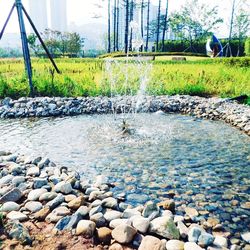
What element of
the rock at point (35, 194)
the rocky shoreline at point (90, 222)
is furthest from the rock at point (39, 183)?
the rock at point (35, 194)

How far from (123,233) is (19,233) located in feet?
2.63

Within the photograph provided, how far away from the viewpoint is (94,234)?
8.14 ft

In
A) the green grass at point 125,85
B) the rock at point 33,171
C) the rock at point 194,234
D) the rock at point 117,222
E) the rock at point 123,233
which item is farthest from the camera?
the green grass at point 125,85

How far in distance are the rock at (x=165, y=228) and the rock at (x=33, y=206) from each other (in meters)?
1.08

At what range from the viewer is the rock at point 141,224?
2.56m

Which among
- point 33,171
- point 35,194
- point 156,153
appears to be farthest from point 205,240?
point 156,153

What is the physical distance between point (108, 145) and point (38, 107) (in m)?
3.44

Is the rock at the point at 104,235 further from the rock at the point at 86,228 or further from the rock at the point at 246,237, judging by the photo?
the rock at the point at 246,237

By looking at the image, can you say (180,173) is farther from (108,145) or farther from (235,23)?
(235,23)

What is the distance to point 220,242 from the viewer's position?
100 inches

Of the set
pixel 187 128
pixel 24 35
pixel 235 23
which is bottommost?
pixel 187 128

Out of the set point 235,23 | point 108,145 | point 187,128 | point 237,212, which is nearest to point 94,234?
point 237,212

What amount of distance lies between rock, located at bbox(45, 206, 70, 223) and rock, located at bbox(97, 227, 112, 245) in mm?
401

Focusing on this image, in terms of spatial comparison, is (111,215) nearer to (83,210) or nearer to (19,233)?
(83,210)
